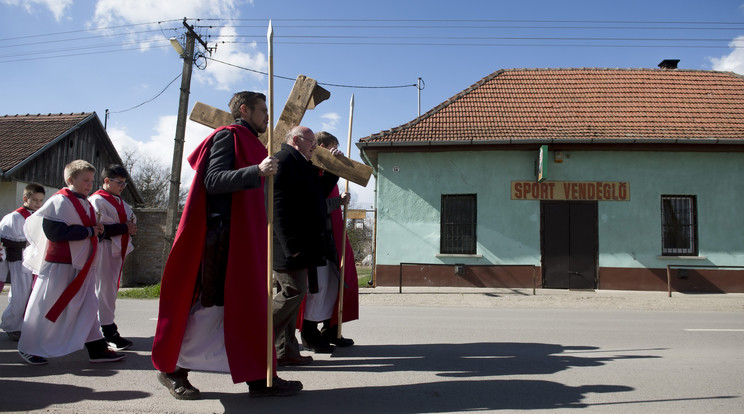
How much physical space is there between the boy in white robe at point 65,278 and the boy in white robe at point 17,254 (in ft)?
4.34

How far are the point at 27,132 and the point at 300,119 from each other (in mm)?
19373

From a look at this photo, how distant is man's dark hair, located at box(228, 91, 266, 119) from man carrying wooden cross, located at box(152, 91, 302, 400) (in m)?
0.27

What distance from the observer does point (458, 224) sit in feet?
44.9

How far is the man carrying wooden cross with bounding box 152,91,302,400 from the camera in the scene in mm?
3227

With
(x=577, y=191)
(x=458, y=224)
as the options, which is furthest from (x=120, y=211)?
(x=577, y=191)

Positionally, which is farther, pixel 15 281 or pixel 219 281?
pixel 15 281

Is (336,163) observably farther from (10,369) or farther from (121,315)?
(121,315)

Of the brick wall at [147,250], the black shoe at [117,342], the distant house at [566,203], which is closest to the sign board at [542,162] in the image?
the distant house at [566,203]

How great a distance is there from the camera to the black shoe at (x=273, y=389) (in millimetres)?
3338

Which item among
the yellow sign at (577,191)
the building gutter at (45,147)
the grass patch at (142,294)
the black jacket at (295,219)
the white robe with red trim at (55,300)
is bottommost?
the grass patch at (142,294)

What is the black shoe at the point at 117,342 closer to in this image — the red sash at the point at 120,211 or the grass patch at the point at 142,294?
the red sash at the point at 120,211

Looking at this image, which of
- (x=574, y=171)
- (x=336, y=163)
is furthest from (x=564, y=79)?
(x=336, y=163)

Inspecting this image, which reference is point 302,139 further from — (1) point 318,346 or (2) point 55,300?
(2) point 55,300

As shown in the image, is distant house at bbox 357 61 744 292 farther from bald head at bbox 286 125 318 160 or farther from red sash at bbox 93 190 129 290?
bald head at bbox 286 125 318 160
